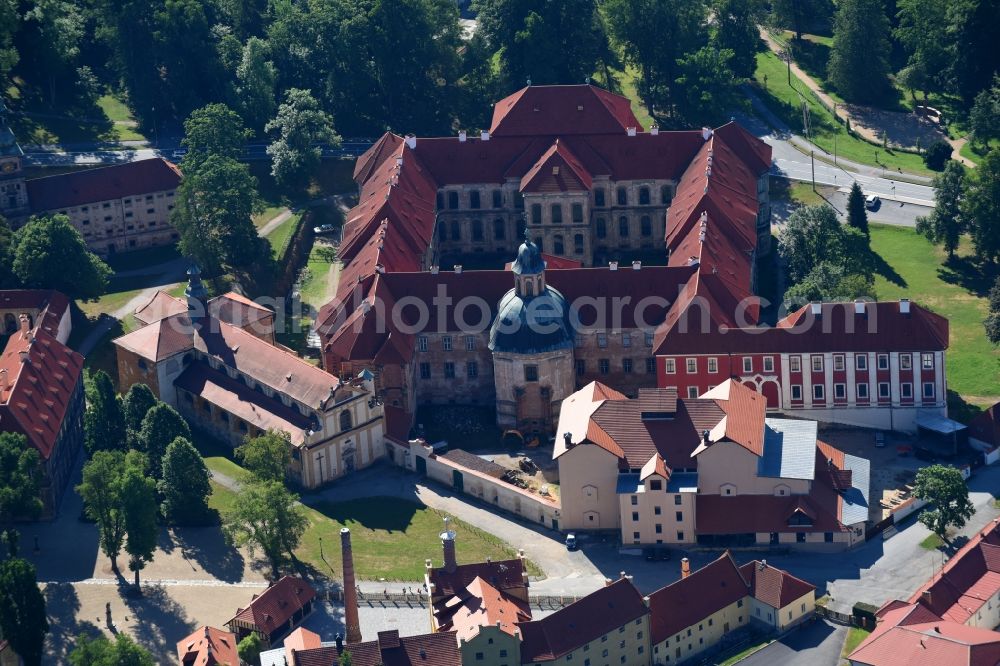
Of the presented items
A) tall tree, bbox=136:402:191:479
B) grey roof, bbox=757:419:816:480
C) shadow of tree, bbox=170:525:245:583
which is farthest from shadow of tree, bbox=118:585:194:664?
grey roof, bbox=757:419:816:480

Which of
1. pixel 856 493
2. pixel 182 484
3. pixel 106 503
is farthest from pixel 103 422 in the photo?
pixel 856 493

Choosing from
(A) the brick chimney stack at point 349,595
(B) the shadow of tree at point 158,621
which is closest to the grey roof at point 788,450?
(A) the brick chimney stack at point 349,595

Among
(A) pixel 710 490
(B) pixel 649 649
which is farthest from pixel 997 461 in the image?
(B) pixel 649 649

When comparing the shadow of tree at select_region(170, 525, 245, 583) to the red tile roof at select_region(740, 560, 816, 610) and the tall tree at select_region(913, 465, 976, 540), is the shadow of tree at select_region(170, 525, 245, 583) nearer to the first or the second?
the red tile roof at select_region(740, 560, 816, 610)

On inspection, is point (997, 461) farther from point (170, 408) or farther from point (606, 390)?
point (170, 408)

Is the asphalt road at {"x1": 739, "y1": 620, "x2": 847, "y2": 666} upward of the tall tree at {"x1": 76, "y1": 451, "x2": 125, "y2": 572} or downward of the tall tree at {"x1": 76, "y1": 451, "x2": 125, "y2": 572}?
downward

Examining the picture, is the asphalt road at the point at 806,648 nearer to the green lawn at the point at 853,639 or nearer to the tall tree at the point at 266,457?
the green lawn at the point at 853,639
